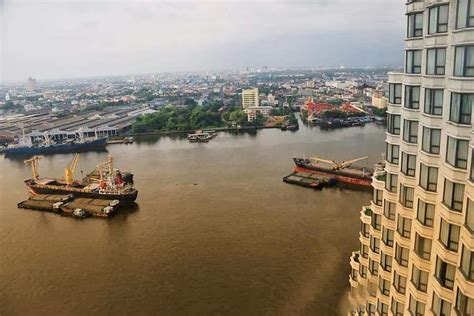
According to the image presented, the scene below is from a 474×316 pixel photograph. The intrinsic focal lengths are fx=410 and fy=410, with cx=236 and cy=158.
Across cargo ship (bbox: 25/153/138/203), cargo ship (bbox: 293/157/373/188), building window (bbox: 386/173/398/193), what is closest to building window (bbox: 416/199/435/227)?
building window (bbox: 386/173/398/193)

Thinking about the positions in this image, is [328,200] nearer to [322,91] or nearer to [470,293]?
[470,293]

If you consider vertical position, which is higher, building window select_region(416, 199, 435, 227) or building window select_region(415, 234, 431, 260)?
building window select_region(416, 199, 435, 227)

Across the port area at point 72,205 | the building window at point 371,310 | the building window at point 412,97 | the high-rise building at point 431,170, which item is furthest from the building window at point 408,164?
the port area at point 72,205

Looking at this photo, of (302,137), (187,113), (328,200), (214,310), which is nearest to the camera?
(214,310)

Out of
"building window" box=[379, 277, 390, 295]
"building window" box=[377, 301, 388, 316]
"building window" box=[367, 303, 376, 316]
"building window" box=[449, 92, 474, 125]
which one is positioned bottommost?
"building window" box=[367, 303, 376, 316]

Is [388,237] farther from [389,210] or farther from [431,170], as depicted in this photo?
[431,170]

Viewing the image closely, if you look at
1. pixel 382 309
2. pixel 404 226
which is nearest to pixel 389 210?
pixel 404 226

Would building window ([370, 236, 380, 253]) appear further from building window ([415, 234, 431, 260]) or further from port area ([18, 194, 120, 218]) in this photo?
port area ([18, 194, 120, 218])

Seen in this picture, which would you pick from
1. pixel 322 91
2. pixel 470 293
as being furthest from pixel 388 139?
pixel 322 91
